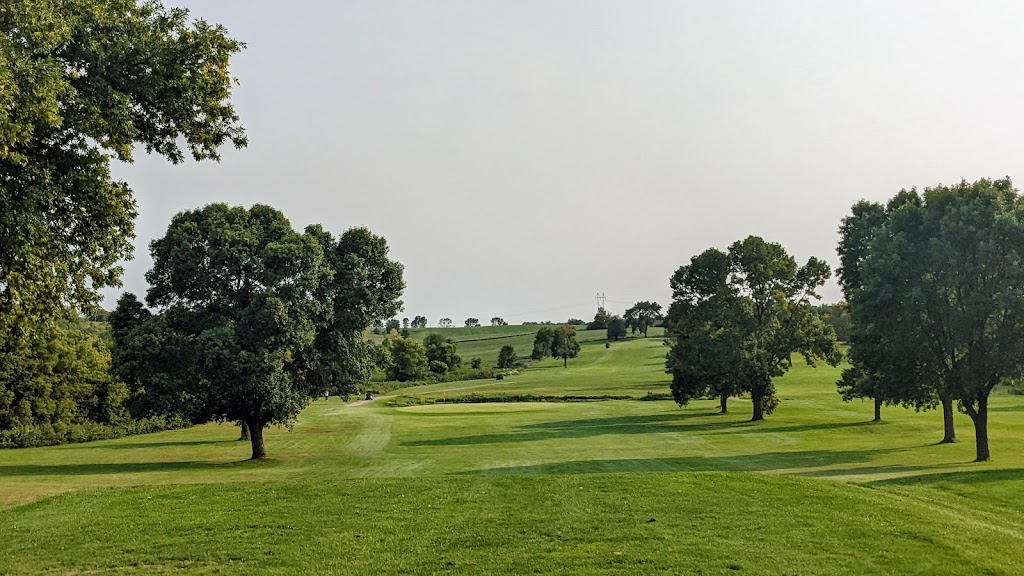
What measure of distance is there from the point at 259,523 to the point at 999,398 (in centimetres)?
8060

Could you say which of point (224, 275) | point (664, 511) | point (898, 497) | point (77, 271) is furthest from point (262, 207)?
point (898, 497)

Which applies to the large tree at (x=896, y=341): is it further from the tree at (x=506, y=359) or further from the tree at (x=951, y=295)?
the tree at (x=506, y=359)

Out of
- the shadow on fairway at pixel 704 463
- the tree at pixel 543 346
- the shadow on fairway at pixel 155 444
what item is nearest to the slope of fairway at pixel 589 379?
the tree at pixel 543 346

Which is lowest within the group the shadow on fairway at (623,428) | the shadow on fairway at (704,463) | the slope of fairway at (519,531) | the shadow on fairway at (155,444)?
the shadow on fairway at (155,444)

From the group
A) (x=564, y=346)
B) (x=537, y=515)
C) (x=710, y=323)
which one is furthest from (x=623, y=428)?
(x=564, y=346)

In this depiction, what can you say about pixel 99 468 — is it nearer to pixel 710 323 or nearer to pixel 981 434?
pixel 981 434

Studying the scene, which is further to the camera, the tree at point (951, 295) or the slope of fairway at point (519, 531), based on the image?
the tree at point (951, 295)

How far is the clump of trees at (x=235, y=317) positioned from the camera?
37.5 meters

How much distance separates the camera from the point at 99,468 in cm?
3916

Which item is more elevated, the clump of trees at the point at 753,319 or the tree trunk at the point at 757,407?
the clump of trees at the point at 753,319

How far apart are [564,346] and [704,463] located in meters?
139

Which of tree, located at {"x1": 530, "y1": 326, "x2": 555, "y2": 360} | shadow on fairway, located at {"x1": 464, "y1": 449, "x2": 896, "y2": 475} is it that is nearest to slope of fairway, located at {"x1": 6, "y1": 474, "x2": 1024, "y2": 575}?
shadow on fairway, located at {"x1": 464, "y1": 449, "x2": 896, "y2": 475}

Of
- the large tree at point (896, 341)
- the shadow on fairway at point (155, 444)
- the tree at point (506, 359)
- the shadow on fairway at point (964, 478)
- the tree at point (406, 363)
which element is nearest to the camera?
the shadow on fairway at point (964, 478)

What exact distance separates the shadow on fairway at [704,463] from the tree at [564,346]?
130745 mm
